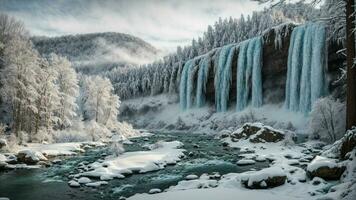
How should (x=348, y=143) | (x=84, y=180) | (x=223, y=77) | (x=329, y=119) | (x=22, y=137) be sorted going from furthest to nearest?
1. (x=223, y=77)
2. (x=22, y=137)
3. (x=329, y=119)
4. (x=84, y=180)
5. (x=348, y=143)

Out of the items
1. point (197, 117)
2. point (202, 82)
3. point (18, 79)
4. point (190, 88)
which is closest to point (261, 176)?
point (18, 79)

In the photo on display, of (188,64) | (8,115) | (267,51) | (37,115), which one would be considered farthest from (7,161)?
(188,64)

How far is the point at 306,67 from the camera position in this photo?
53.9 meters

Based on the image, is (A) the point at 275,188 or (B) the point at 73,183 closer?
(A) the point at 275,188

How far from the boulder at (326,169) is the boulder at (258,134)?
19191 mm

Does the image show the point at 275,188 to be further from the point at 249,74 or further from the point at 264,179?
the point at 249,74

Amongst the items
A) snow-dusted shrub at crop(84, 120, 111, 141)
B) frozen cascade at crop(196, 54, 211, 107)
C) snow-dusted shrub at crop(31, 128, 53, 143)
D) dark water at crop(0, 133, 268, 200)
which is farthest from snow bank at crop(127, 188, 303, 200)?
frozen cascade at crop(196, 54, 211, 107)

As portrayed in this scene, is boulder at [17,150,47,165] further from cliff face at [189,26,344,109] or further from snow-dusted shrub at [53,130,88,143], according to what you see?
cliff face at [189,26,344,109]

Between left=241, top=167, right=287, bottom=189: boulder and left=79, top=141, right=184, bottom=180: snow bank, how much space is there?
8.65m

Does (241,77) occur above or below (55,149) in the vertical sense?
above

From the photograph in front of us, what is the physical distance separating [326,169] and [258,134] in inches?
838

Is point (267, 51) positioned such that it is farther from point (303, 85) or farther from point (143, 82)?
point (143, 82)

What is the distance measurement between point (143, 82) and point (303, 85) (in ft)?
185

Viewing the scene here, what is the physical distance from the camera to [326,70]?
52.5 m
